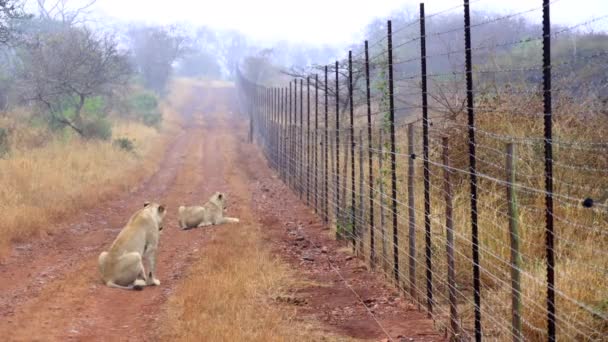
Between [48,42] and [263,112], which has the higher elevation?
[48,42]

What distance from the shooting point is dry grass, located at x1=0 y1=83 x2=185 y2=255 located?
14227 millimetres

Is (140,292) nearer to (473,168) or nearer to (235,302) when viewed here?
(235,302)

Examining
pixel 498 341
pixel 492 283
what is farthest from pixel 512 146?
pixel 492 283

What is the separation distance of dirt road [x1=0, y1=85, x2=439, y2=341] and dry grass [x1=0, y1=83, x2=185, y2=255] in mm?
401

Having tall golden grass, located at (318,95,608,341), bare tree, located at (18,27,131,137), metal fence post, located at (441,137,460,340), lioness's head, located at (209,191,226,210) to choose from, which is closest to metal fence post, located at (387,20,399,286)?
tall golden grass, located at (318,95,608,341)

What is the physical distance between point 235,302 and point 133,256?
73.5 inches

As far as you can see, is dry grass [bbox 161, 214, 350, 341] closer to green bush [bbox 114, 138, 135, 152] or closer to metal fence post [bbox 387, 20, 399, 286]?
metal fence post [bbox 387, 20, 399, 286]

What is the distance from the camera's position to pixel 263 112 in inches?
1305

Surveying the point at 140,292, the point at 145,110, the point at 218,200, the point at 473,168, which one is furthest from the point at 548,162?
the point at 145,110

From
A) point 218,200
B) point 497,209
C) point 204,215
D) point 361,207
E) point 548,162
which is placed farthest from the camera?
point 218,200

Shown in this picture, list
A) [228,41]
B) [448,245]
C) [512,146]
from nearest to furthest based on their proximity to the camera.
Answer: [512,146], [448,245], [228,41]

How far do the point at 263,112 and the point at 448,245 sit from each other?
26.3 m

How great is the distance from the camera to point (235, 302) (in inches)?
336

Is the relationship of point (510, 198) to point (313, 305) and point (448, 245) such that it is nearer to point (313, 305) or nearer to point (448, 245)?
point (448, 245)
